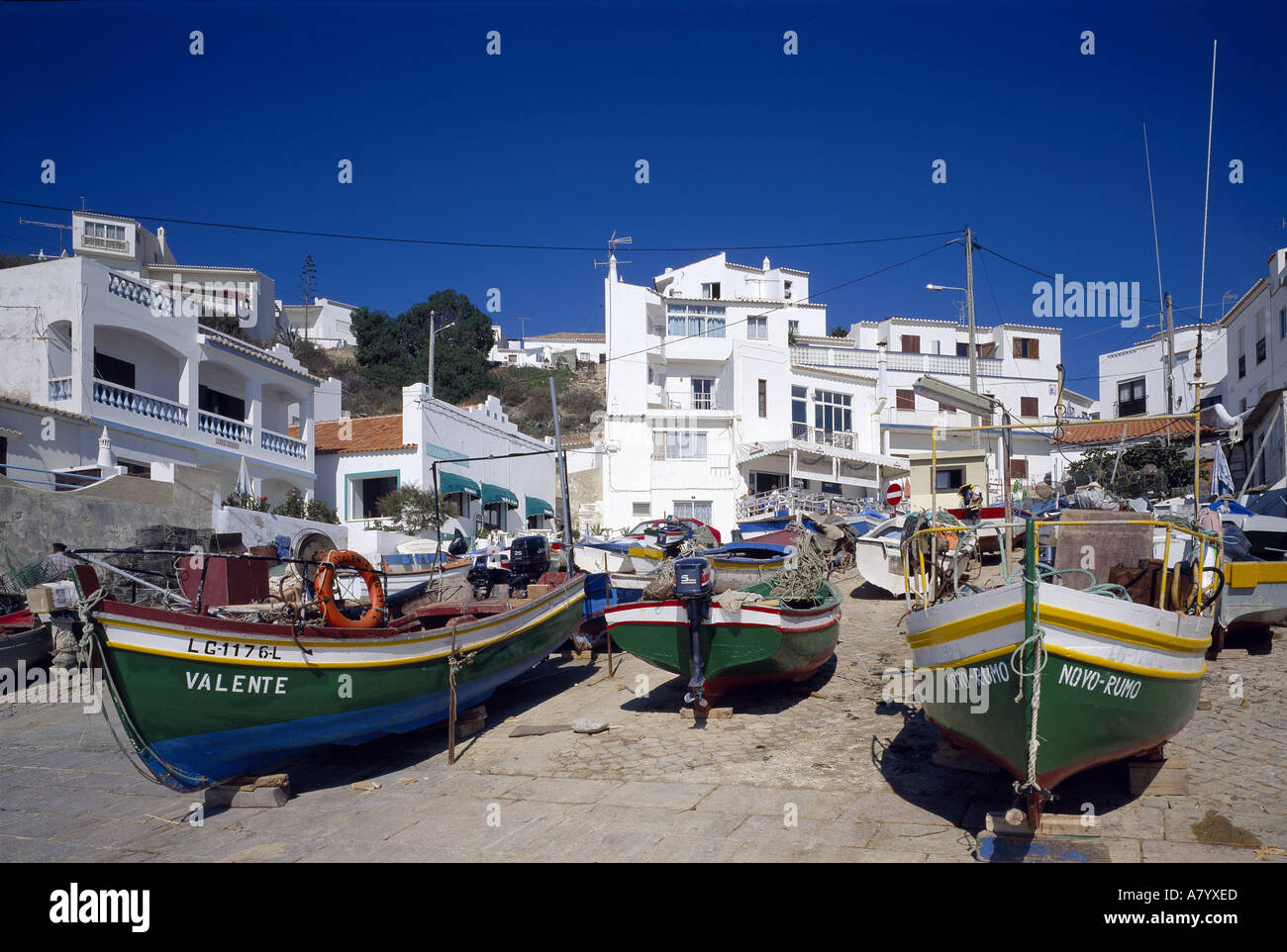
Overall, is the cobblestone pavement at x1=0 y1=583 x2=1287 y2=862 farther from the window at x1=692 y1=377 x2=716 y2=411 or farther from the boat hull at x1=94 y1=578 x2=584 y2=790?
the window at x1=692 y1=377 x2=716 y2=411

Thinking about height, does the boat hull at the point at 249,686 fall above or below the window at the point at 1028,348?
below

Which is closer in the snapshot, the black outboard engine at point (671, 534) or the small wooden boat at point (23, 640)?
the small wooden boat at point (23, 640)

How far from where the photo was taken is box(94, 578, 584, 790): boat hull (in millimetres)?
7332

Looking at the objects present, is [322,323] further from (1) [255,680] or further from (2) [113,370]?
(1) [255,680]

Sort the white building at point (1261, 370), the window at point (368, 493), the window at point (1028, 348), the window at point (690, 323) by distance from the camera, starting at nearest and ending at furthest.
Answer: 1. the white building at point (1261, 370)
2. the window at point (368, 493)
3. the window at point (690, 323)
4. the window at point (1028, 348)

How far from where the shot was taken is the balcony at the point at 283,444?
25.3 m

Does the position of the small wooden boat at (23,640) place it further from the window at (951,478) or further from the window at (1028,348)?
the window at (1028,348)

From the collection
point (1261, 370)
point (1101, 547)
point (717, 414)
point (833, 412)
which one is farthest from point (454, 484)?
point (1261, 370)

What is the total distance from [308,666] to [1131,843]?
270 inches

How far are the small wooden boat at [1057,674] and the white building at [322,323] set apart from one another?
64.3 meters

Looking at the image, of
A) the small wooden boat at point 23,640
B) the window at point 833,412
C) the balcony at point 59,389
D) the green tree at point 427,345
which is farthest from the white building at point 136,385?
the green tree at point 427,345

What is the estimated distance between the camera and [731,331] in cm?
3678

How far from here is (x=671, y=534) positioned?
1964cm
